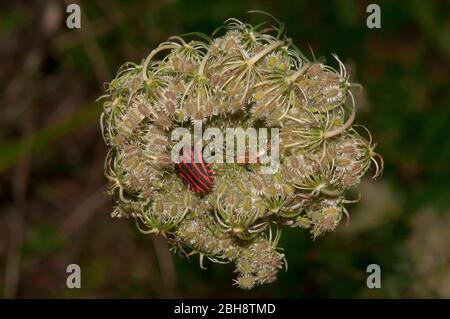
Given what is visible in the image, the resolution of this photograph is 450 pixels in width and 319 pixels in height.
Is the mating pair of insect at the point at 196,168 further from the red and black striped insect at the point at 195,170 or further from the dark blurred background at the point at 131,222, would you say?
the dark blurred background at the point at 131,222

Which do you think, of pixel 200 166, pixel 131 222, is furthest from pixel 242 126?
pixel 131 222

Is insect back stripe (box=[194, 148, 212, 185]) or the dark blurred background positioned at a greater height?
A: the dark blurred background

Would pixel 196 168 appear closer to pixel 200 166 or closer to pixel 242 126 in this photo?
pixel 200 166

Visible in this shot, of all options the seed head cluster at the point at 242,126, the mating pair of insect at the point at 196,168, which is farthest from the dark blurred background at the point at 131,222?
the mating pair of insect at the point at 196,168

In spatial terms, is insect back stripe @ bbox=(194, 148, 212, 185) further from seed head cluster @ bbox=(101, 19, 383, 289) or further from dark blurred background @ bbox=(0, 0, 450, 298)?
dark blurred background @ bbox=(0, 0, 450, 298)

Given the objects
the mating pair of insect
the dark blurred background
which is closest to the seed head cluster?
the mating pair of insect

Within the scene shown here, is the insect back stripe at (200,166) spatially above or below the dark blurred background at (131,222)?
below

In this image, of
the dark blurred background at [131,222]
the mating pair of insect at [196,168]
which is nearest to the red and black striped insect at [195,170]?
the mating pair of insect at [196,168]

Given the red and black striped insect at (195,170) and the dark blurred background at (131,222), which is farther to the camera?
the dark blurred background at (131,222)
